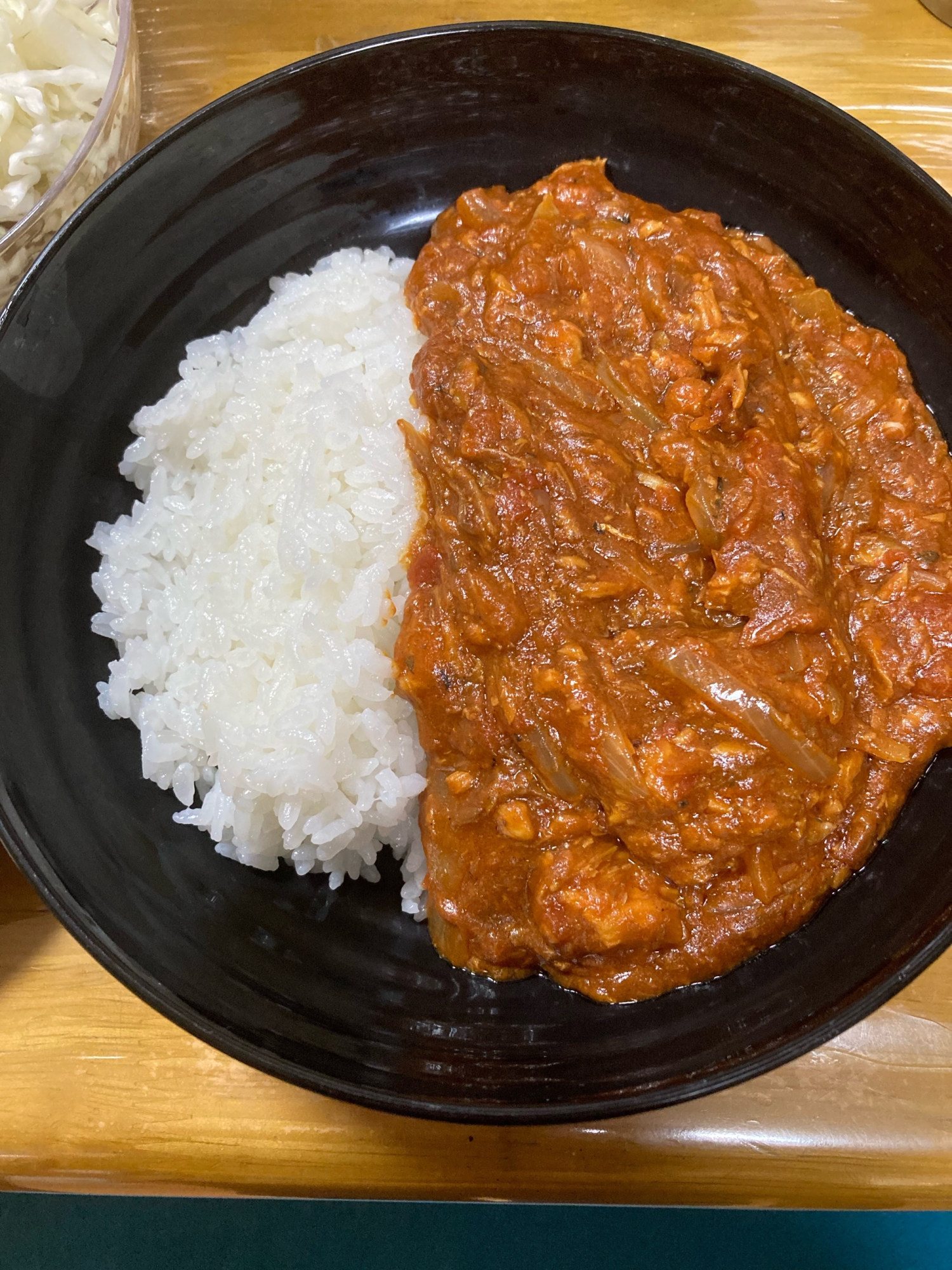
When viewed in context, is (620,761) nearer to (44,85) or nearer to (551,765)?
(551,765)

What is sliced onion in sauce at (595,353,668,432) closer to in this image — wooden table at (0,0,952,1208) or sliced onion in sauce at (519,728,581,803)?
sliced onion in sauce at (519,728,581,803)

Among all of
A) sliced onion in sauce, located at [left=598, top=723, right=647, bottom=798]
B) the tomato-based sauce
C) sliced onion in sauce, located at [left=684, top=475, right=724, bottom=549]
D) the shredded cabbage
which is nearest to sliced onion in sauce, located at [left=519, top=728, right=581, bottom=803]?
the tomato-based sauce

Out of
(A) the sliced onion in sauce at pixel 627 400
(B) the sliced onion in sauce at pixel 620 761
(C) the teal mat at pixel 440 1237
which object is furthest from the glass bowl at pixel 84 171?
(C) the teal mat at pixel 440 1237

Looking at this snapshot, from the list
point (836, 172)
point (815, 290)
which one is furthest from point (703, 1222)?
point (836, 172)

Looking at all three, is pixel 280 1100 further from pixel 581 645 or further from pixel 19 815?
pixel 581 645

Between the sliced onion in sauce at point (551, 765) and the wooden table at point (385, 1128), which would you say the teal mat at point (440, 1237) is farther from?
the sliced onion in sauce at point (551, 765)
